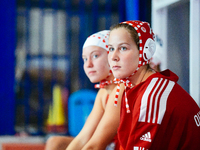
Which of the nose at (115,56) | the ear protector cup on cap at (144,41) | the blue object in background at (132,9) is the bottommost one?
the nose at (115,56)

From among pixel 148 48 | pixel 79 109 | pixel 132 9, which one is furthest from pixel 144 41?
pixel 132 9

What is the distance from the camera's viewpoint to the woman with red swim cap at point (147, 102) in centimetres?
130

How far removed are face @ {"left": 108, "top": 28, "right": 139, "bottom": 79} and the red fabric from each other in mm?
121

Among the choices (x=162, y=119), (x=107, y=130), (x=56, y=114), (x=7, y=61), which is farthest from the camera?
(x=56, y=114)

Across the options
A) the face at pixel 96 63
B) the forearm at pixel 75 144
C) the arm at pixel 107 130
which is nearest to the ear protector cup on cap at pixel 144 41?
the arm at pixel 107 130

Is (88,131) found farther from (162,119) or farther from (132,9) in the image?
(132,9)

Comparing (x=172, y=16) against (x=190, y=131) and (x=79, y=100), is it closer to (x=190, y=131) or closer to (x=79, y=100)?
(x=79, y=100)

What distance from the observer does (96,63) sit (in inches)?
75.8

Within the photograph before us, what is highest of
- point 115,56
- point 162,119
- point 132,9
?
point 132,9

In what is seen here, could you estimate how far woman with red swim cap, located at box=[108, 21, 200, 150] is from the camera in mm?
1299

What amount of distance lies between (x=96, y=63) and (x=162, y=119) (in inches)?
29.5

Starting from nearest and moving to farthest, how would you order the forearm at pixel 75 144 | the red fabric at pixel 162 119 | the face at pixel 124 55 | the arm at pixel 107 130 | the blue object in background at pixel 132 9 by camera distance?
the red fabric at pixel 162 119 → the face at pixel 124 55 → the arm at pixel 107 130 → the forearm at pixel 75 144 → the blue object in background at pixel 132 9

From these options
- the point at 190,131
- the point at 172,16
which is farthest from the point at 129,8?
the point at 190,131

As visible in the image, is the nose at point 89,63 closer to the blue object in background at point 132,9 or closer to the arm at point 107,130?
the arm at point 107,130
